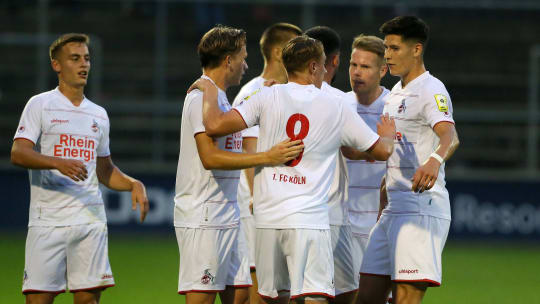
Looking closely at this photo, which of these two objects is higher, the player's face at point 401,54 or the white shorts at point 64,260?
the player's face at point 401,54

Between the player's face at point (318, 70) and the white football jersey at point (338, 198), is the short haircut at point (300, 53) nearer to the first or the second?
the player's face at point (318, 70)

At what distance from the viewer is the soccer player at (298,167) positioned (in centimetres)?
550

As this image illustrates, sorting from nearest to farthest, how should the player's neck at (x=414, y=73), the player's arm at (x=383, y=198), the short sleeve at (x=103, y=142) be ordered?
the player's neck at (x=414, y=73)
the player's arm at (x=383, y=198)
the short sleeve at (x=103, y=142)

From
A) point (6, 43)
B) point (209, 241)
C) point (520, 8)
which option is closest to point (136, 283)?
point (209, 241)

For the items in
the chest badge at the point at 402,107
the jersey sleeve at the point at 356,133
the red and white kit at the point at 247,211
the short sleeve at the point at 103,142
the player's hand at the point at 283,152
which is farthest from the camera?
the red and white kit at the point at 247,211

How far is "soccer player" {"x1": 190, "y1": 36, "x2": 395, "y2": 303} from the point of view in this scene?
5500mm

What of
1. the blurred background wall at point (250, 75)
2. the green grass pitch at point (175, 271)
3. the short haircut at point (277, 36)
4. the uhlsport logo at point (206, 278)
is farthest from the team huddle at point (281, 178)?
the blurred background wall at point (250, 75)

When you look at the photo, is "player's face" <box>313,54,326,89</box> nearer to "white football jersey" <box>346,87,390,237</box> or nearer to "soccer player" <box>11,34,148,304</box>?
"white football jersey" <box>346,87,390,237</box>

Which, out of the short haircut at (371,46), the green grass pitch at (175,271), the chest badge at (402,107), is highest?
the short haircut at (371,46)

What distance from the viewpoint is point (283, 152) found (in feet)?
17.7

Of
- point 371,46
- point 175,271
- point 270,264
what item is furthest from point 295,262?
point 175,271

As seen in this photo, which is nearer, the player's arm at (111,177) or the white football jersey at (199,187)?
the white football jersey at (199,187)

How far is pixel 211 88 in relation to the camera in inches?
226

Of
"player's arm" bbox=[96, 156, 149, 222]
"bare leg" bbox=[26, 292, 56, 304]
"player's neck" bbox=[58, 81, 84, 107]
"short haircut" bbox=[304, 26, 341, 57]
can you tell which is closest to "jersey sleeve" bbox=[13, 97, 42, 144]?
Result: "player's neck" bbox=[58, 81, 84, 107]
